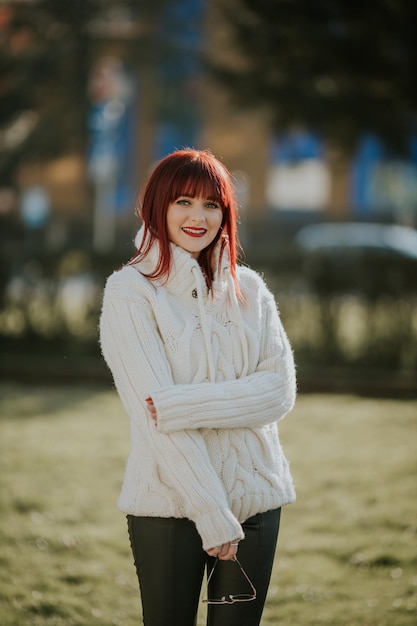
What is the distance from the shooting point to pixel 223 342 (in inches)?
110

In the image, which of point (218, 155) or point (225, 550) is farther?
point (218, 155)


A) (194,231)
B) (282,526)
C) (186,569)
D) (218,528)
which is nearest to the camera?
(218,528)

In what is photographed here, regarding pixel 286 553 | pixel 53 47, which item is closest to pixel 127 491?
pixel 286 553

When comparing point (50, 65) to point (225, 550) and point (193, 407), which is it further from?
point (225, 550)

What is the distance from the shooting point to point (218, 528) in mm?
2545

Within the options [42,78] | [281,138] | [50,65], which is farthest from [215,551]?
[50,65]

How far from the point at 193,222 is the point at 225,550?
100 cm

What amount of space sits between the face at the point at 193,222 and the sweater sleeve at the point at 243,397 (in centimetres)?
32

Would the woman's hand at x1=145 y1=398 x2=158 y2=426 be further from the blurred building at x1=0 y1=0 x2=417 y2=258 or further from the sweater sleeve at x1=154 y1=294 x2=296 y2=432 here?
the blurred building at x1=0 y1=0 x2=417 y2=258

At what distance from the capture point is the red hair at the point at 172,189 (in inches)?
109

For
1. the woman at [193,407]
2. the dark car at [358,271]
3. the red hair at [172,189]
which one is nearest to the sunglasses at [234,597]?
the woman at [193,407]

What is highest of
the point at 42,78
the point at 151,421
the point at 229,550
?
the point at 42,78

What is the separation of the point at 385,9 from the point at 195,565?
36.5 ft

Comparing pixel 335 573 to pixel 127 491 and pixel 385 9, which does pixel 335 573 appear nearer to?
pixel 127 491
